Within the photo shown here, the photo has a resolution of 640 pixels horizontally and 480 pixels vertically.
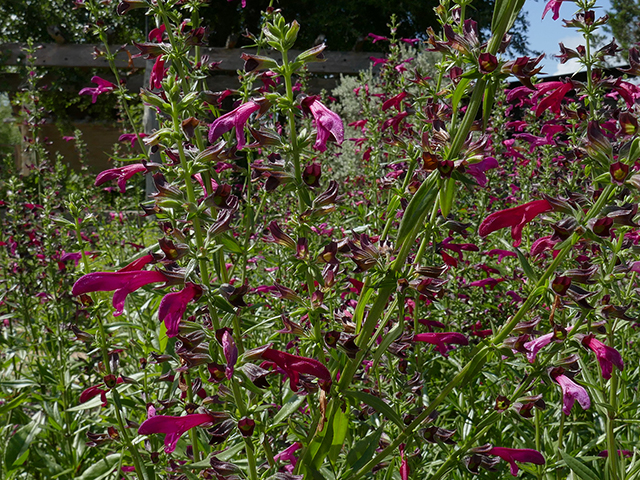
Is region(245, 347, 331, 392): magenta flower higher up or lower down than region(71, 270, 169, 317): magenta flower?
lower down

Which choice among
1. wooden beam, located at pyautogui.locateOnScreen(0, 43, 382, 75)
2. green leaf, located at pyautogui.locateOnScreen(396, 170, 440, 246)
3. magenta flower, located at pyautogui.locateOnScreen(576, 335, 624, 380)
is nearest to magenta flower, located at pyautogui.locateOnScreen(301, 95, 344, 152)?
green leaf, located at pyautogui.locateOnScreen(396, 170, 440, 246)

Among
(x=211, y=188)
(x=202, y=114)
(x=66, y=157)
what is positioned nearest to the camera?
(x=211, y=188)

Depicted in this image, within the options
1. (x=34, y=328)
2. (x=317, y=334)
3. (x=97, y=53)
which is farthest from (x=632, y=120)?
(x=34, y=328)

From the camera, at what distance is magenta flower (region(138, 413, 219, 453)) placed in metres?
1.23

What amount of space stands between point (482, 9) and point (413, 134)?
17.7m

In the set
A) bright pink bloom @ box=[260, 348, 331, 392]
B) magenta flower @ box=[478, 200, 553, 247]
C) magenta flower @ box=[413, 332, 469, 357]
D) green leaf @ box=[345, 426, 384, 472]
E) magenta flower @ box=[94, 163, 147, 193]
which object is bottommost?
green leaf @ box=[345, 426, 384, 472]

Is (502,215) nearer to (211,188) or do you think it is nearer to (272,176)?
(272,176)

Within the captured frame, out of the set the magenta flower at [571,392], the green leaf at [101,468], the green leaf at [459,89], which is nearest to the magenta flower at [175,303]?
the green leaf at [459,89]

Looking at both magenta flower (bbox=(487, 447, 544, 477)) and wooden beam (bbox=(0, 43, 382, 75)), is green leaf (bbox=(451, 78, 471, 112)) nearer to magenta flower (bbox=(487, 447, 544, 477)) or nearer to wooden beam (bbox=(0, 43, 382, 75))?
magenta flower (bbox=(487, 447, 544, 477))

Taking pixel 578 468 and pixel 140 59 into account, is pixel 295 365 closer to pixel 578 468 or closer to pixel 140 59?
pixel 578 468

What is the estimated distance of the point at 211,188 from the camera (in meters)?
1.48

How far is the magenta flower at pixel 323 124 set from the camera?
45.8 inches

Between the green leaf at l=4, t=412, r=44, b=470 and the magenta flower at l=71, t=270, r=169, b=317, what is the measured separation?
178cm

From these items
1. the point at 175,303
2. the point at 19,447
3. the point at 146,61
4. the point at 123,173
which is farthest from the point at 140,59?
the point at 175,303
